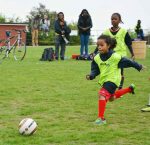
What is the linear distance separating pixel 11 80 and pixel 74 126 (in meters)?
5.82

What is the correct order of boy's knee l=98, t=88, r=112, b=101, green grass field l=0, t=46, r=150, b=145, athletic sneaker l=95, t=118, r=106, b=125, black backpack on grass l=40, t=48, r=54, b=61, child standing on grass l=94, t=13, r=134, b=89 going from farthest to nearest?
black backpack on grass l=40, t=48, r=54, b=61 < child standing on grass l=94, t=13, r=134, b=89 < boy's knee l=98, t=88, r=112, b=101 < athletic sneaker l=95, t=118, r=106, b=125 < green grass field l=0, t=46, r=150, b=145

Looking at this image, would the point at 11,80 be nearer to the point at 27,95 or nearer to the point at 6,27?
the point at 27,95

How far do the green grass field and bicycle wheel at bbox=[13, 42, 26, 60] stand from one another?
7.53m

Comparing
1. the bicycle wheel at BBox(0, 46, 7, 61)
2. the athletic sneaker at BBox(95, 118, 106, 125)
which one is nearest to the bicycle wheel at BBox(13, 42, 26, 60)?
the bicycle wheel at BBox(0, 46, 7, 61)

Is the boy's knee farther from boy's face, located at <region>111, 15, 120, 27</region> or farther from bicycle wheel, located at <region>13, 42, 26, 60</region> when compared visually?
bicycle wheel, located at <region>13, 42, 26, 60</region>

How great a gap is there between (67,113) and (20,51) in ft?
44.8

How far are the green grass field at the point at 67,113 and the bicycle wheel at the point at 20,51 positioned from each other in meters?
7.53

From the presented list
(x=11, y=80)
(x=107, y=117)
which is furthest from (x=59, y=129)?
(x=11, y=80)

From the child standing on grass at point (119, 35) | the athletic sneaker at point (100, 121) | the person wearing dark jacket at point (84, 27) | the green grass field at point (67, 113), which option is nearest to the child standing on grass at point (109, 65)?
the athletic sneaker at point (100, 121)

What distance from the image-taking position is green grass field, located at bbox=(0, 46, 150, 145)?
5984 mm

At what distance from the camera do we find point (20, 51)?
21094mm

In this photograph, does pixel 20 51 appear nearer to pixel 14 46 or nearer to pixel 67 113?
pixel 14 46

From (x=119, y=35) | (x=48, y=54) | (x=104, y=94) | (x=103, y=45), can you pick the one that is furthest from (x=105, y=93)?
(x=48, y=54)

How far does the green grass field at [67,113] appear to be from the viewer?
19.6ft
